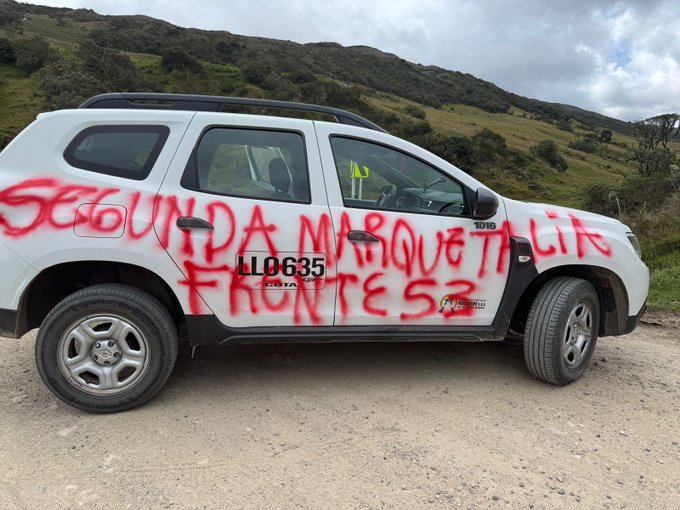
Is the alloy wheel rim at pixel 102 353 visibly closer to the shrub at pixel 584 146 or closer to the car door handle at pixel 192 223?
the car door handle at pixel 192 223

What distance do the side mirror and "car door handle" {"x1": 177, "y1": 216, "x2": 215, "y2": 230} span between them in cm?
168

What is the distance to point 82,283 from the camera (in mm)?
3307

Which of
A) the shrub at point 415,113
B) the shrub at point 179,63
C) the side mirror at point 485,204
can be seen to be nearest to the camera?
the side mirror at point 485,204

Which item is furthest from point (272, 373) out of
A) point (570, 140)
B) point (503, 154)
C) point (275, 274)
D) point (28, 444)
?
point (570, 140)

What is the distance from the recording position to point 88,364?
9.87 ft

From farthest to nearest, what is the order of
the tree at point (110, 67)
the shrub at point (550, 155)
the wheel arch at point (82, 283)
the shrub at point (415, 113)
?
the shrub at point (415, 113)
the shrub at point (550, 155)
the tree at point (110, 67)
the wheel arch at point (82, 283)

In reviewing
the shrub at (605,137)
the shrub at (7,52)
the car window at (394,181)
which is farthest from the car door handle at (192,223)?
the shrub at (605,137)

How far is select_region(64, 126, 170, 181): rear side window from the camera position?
9.84ft

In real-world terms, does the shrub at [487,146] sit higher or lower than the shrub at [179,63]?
lower

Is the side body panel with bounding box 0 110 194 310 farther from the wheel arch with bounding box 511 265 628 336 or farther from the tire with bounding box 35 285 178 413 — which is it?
the wheel arch with bounding box 511 265 628 336

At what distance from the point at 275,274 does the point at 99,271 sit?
1126mm

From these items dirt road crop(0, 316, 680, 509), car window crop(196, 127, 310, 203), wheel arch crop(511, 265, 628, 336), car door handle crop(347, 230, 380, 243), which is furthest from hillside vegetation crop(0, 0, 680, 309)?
car window crop(196, 127, 310, 203)

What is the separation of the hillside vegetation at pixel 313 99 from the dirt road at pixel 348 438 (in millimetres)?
4139

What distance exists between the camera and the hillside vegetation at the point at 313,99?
19.1 metres
